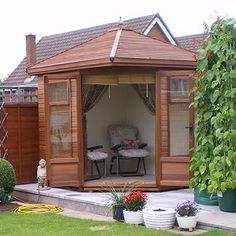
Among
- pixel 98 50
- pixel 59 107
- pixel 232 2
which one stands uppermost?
pixel 232 2

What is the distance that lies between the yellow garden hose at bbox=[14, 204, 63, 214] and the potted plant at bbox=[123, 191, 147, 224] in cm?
151

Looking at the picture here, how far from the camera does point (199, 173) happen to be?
708 cm

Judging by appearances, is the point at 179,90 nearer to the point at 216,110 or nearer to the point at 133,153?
the point at 216,110

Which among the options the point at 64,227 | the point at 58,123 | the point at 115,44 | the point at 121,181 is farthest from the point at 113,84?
the point at 64,227

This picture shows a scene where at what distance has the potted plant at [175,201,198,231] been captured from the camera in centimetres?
610

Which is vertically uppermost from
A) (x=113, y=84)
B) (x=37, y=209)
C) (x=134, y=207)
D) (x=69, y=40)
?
(x=69, y=40)

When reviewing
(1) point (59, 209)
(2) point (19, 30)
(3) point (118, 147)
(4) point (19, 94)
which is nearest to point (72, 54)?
(4) point (19, 94)

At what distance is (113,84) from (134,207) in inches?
108

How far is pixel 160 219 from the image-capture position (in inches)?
246

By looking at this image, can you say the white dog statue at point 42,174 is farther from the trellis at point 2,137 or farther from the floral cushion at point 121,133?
the floral cushion at point 121,133

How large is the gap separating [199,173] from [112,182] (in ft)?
7.03

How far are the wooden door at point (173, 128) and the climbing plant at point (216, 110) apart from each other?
102 cm

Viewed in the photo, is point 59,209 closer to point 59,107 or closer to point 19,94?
point 59,107

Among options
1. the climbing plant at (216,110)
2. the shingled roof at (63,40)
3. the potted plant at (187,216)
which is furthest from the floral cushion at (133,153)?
the shingled roof at (63,40)
